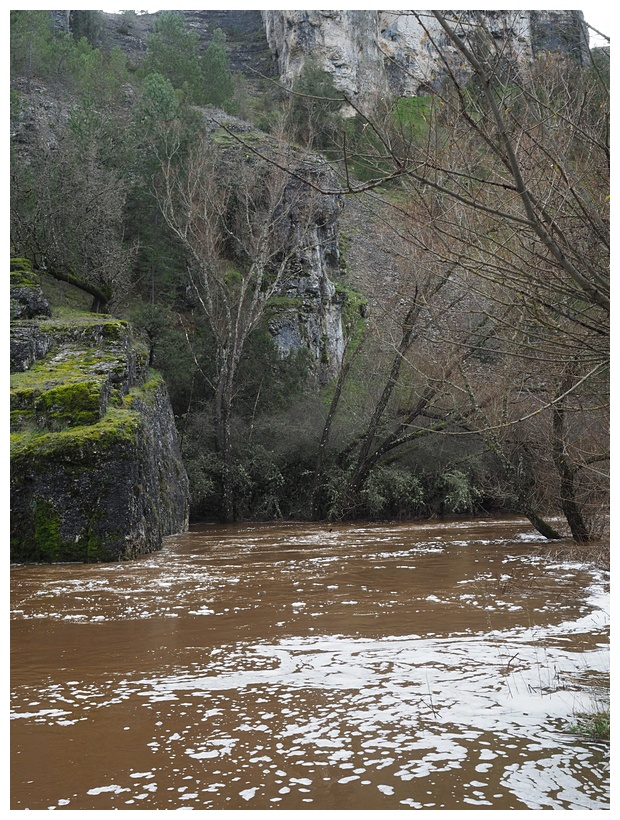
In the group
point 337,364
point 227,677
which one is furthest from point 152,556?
point 337,364

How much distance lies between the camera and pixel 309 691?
534 cm

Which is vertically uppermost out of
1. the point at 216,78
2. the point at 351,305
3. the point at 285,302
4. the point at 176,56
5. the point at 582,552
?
the point at 176,56

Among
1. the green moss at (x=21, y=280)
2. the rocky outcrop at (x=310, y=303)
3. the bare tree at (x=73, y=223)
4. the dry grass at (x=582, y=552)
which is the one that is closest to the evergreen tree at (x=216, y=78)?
the rocky outcrop at (x=310, y=303)

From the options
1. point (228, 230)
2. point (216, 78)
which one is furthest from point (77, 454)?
point (216, 78)

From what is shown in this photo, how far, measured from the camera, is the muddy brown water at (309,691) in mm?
3680

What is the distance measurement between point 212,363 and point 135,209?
7.57 meters

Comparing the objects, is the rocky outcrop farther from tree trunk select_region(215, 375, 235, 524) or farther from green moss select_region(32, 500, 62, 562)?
green moss select_region(32, 500, 62, 562)

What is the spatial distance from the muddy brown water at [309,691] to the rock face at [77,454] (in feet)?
6.38

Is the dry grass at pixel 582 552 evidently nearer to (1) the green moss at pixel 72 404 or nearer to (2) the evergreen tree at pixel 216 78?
(1) the green moss at pixel 72 404

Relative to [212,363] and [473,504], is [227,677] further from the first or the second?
[212,363]

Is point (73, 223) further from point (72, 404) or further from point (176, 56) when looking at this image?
point (176, 56)

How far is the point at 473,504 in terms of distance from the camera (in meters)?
22.8

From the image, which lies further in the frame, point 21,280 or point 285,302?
point 285,302

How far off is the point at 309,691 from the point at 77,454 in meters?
8.75
